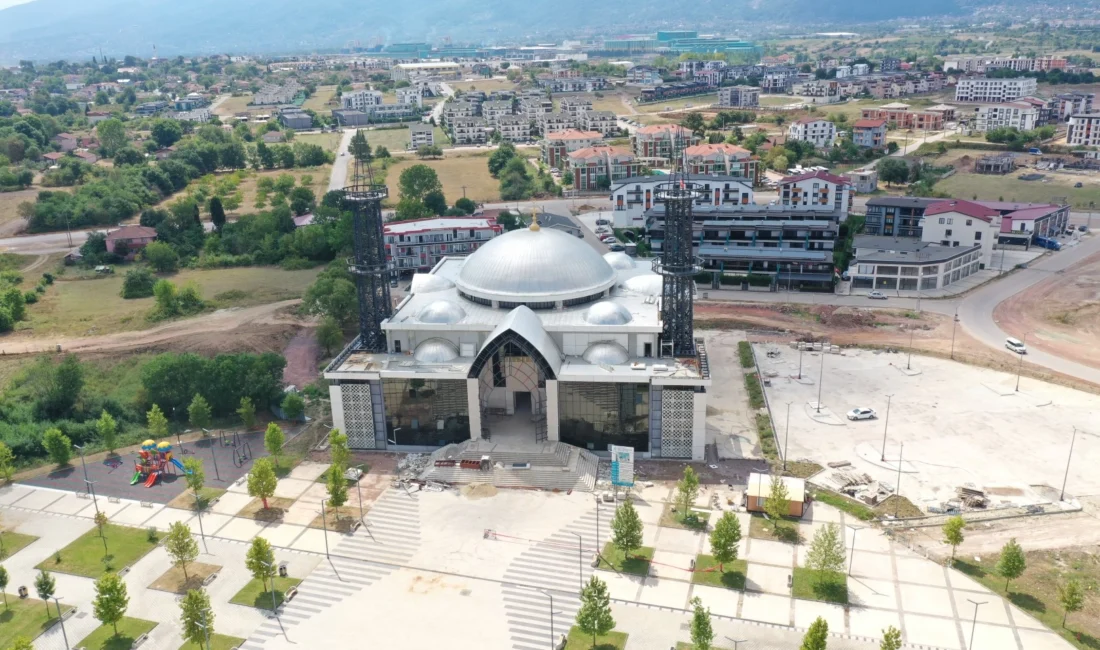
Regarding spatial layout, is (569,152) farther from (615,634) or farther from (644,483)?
(615,634)

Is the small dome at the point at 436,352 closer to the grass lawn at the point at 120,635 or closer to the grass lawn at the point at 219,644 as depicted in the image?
the grass lawn at the point at 219,644

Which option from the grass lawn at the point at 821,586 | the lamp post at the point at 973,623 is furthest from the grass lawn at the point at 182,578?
the lamp post at the point at 973,623

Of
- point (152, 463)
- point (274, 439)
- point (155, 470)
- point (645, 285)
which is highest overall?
point (645, 285)

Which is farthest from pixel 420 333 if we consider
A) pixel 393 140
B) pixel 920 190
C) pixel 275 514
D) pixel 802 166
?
pixel 393 140

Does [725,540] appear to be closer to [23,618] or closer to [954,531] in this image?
[954,531]

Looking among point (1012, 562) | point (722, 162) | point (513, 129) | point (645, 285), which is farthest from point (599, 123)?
point (1012, 562)

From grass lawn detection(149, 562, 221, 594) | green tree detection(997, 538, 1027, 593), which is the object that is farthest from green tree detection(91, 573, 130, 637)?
green tree detection(997, 538, 1027, 593)
